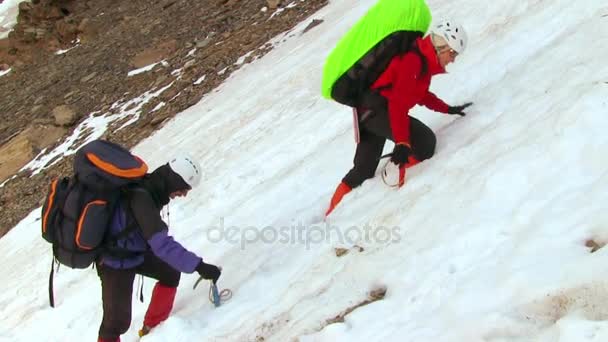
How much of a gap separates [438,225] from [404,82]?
125 centimetres

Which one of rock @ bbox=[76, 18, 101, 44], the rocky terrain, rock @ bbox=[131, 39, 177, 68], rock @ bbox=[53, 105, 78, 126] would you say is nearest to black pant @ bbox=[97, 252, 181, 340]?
the rocky terrain

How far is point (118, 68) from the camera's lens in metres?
18.8

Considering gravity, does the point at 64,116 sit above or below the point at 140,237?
below

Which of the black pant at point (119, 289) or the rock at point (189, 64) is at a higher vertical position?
the black pant at point (119, 289)

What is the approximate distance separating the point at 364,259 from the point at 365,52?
174cm

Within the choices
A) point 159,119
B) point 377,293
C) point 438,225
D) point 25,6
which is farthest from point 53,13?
point 377,293

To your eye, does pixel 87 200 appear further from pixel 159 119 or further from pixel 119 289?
pixel 159 119

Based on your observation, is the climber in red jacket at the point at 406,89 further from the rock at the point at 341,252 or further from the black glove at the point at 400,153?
the rock at the point at 341,252

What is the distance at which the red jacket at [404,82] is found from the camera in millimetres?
5211

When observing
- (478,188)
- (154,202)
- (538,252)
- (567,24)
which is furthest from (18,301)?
(567,24)

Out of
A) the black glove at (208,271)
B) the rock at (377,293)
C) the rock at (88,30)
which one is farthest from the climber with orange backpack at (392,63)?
the rock at (88,30)

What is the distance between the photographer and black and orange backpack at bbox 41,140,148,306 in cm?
446

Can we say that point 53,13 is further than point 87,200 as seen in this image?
Yes

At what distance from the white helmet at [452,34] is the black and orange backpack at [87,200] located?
2.72 m
